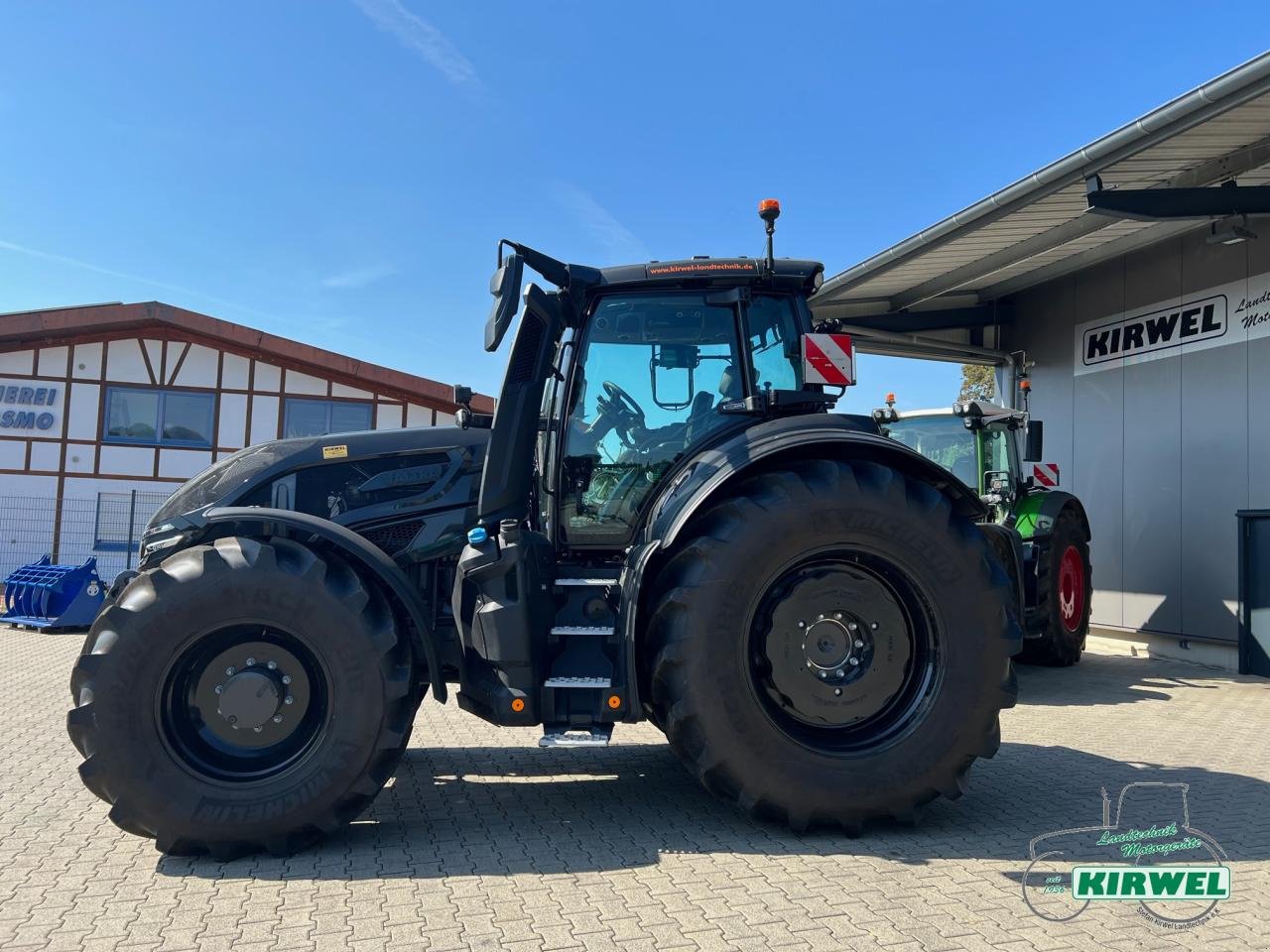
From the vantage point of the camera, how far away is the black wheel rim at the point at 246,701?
3.65 meters

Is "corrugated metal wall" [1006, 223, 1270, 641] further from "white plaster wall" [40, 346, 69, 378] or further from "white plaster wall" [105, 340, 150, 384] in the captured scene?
"white plaster wall" [40, 346, 69, 378]

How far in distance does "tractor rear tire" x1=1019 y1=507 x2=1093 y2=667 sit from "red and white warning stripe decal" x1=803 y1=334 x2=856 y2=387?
18.3 ft

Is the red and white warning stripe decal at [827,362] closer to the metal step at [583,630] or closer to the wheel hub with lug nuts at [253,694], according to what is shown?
the metal step at [583,630]

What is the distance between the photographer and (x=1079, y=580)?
961 cm

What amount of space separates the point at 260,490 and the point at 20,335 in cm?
1545

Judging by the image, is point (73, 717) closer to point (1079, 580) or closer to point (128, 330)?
point (1079, 580)

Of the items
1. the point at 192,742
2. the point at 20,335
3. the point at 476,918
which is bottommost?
the point at 476,918

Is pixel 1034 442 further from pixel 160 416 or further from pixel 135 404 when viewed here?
pixel 135 404

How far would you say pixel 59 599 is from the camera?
12.0 m

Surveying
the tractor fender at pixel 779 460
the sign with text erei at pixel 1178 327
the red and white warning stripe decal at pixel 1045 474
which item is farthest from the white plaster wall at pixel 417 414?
the tractor fender at pixel 779 460

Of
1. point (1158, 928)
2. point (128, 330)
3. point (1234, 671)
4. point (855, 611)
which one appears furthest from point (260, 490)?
point (128, 330)

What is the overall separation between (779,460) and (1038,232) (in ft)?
24.7

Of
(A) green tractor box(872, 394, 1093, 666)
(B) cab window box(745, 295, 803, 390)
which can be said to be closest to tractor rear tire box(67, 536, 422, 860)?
(B) cab window box(745, 295, 803, 390)

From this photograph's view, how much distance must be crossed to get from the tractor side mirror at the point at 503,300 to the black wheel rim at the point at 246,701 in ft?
4.81
